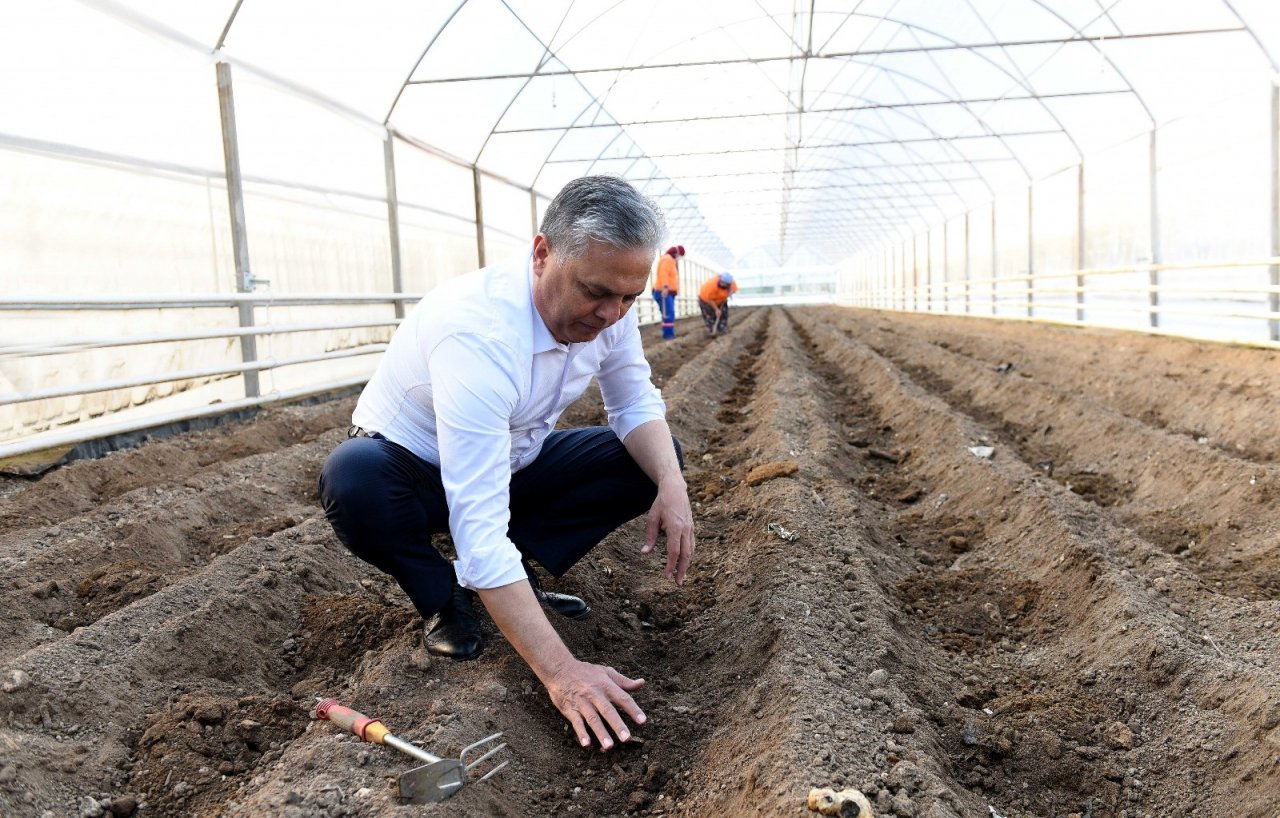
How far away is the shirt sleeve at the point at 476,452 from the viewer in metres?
1.96

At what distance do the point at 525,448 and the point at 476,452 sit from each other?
0.54m

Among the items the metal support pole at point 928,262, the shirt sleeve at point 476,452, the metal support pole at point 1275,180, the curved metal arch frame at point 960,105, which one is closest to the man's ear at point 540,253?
the shirt sleeve at point 476,452

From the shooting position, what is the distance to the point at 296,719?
2285 mm

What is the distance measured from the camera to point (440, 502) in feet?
8.55

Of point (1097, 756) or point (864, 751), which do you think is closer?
point (864, 751)

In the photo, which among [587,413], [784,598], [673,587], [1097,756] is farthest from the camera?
[587,413]

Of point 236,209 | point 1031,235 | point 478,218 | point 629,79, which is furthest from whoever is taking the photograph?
point 1031,235

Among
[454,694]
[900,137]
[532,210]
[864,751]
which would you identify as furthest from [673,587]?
[900,137]

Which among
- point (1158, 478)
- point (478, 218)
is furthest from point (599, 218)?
point (478, 218)

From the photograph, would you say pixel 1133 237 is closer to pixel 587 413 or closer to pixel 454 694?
pixel 587 413

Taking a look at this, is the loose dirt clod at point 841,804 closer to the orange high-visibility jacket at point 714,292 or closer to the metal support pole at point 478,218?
the metal support pole at point 478,218

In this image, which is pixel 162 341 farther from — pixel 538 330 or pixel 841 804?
pixel 841 804

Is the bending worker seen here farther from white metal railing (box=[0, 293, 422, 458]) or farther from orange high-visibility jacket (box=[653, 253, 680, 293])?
orange high-visibility jacket (box=[653, 253, 680, 293])

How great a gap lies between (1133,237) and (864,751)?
12253mm
